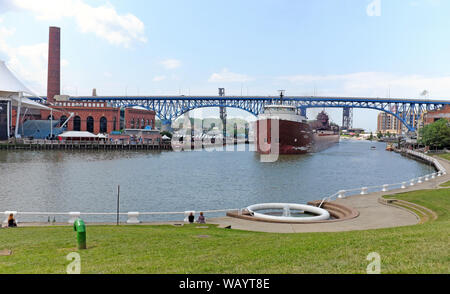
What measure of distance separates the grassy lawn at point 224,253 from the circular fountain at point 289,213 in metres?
5.08

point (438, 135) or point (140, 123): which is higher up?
point (140, 123)

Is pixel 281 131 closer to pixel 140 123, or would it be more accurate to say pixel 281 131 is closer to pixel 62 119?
pixel 140 123

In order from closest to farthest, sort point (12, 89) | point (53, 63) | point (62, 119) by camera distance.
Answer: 1. point (12, 89)
2. point (62, 119)
3. point (53, 63)

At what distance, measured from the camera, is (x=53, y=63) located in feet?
364

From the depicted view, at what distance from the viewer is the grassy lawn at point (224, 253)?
26.5 ft

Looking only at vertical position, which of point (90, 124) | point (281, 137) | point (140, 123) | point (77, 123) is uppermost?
point (140, 123)

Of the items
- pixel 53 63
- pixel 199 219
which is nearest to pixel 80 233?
pixel 199 219

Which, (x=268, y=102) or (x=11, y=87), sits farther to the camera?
(x=268, y=102)

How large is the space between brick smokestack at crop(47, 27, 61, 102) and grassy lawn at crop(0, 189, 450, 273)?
354 feet

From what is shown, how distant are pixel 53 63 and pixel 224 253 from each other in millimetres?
114095

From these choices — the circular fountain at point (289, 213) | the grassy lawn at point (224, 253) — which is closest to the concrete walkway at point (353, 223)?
the circular fountain at point (289, 213)

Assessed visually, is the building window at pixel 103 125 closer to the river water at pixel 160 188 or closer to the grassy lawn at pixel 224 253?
the river water at pixel 160 188

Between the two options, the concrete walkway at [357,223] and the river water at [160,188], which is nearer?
the concrete walkway at [357,223]
